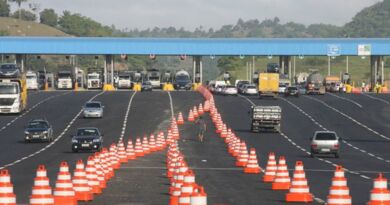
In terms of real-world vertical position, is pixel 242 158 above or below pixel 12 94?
below

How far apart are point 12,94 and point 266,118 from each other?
19.9 m

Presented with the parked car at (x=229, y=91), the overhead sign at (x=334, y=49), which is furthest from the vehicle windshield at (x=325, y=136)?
the overhead sign at (x=334, y=49)

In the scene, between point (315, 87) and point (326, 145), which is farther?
point (315, 87)

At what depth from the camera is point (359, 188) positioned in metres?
33.1

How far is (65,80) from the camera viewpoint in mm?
133375

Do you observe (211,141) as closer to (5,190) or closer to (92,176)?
(92,176)

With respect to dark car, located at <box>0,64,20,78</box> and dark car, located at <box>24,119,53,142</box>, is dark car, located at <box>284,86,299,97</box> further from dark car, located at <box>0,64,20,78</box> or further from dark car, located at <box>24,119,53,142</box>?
dark car, located at <box>24,119,53,142</box>

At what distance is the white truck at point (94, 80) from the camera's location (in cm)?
13300

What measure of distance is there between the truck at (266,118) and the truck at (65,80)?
5995 cm

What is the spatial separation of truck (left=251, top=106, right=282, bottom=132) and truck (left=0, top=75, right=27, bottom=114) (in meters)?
18.6

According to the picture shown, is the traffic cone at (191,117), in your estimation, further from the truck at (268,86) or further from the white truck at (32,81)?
the white truck at (32,81)

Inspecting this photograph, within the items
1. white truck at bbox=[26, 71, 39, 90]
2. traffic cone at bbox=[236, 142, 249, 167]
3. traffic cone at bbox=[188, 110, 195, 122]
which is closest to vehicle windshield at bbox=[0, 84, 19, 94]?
traffic cone at bbox=[188, 110, 195, 122]

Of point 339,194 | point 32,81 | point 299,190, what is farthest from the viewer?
point 32,81

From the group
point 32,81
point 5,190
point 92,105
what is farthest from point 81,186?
point 32,81
